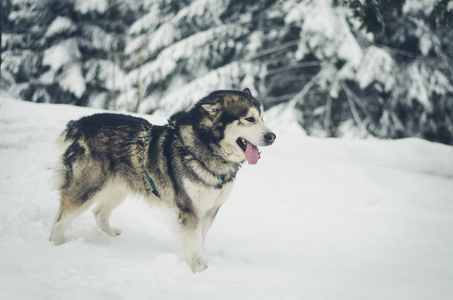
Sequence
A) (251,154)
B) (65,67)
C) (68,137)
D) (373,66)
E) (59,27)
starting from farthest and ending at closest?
(65,67) < (59,27) < (373,66) < (68,137) < (251,154)

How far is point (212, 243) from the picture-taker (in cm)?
354

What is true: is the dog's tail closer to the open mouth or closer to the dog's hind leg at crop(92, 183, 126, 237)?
the dog's hind leg at crop(92, 183, 126, 237)

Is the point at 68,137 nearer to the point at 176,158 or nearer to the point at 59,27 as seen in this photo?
the point at 176,158

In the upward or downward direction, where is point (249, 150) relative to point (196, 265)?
upward

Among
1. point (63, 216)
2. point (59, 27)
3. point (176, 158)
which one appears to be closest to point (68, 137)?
point (63, 216)

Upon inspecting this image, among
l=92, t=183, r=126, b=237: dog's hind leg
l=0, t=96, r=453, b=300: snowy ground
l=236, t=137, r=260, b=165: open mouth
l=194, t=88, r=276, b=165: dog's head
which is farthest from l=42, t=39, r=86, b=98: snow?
l=236, t=137, r=260, b=165: open mouth

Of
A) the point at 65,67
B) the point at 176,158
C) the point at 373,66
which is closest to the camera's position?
the point at 176,158

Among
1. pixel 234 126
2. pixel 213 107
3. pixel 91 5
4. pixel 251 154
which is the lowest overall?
pixel 91 5

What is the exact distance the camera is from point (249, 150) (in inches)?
107

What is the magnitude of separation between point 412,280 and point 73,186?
3065mm

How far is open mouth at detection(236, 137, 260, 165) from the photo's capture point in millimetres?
2691

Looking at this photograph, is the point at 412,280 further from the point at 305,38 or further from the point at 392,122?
the point at 392,122

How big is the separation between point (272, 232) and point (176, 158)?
157cm

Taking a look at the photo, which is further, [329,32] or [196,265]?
[329,32]
